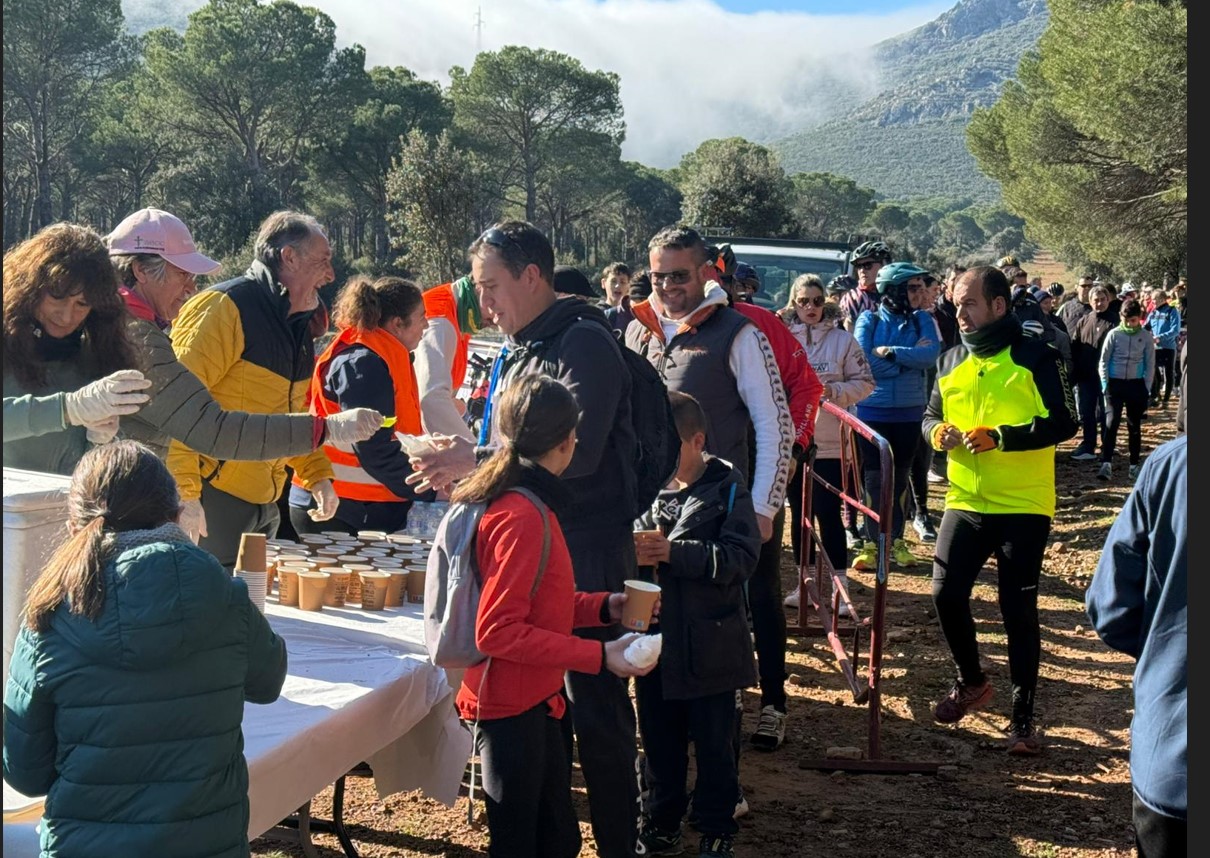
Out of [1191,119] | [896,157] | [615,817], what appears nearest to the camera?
[1191,119]

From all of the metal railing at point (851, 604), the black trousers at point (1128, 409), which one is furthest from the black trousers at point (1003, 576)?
the black trousers at point (1128, 409)

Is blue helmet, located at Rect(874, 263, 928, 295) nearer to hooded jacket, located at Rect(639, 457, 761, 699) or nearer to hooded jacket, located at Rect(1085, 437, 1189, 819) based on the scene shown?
hooded jacket, located at Rect(639, 457, 761, 699)

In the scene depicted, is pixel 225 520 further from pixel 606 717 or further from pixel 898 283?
pixel 898 283

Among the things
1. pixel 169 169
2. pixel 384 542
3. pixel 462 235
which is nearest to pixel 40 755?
pixel 384 542

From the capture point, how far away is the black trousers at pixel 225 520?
393 cm

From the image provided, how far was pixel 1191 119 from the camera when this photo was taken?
90.1 inches

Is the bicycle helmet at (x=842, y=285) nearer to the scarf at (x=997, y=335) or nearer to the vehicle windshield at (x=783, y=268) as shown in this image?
the vehicle windshield at (x=783, y=268)

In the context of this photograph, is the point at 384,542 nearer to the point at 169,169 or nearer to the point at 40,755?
the point at 40,755

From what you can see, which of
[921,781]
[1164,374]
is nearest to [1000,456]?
[921,781]

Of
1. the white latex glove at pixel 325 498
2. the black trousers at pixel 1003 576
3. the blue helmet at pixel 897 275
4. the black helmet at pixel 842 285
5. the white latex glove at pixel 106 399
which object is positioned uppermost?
the black helmet at pixel 842 285

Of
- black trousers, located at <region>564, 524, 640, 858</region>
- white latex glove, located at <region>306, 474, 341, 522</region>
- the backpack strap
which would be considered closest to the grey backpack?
the backpack strap

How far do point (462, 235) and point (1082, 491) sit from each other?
25.7 meters

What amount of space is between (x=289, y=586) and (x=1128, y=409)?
1080cm

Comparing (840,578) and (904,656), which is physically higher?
(840,578)
